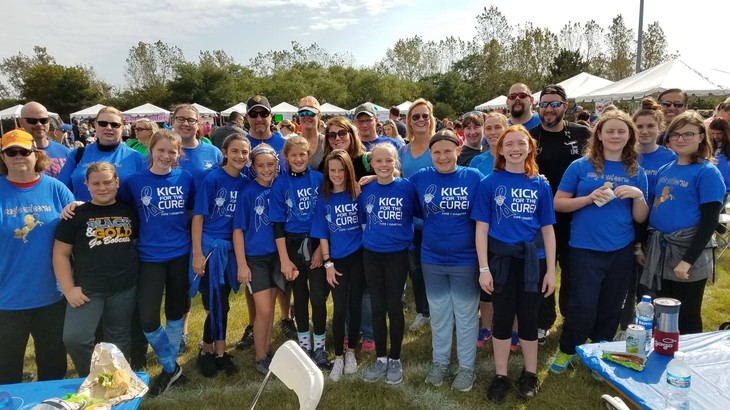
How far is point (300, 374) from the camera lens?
2.19 m

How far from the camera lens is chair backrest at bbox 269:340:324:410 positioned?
2035 millimetres

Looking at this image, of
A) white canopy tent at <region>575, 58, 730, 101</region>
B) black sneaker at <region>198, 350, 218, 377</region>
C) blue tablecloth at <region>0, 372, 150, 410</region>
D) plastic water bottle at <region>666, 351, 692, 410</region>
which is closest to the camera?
plastic water bottle at <region>666, 351, 692, 410</region>

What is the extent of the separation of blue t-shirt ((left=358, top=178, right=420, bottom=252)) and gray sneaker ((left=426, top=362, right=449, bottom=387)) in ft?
3.35

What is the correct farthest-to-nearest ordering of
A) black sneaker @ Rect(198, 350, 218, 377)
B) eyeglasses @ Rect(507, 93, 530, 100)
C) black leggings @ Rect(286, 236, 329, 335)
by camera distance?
eyeglasses @ Rect(507, 93, 530, 100), black sneaker @ Rect(198, 350, 218, 377), black leggings @ Rect(286, 236, 329, 335)

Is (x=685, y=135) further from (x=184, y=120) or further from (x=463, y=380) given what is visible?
(x=184, y=120)

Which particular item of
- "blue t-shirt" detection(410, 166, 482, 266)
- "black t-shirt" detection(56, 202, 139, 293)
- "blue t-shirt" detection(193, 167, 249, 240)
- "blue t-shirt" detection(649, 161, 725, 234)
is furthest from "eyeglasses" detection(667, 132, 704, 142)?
"black t-shirt" detection(56, 202, 139, 293)

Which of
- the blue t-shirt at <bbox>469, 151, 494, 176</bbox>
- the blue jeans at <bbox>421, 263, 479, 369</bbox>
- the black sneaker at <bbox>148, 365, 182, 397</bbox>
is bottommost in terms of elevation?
the black sneaker at <bbox>148, 365, 182, 397</bbox>

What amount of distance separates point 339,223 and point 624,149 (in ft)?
7.46

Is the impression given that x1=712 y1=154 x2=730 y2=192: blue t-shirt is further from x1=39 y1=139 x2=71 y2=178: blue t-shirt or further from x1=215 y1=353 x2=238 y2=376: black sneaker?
x1=39 y1=139 x2=71 y2=178: blue t-shirt

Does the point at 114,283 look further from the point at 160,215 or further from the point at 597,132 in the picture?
the point at 597,132

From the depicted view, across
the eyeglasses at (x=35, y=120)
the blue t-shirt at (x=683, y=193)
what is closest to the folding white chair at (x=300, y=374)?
the blue t-shirt at (x=683, y=193)

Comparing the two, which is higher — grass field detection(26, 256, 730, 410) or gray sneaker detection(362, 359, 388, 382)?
gray sneaker detection(362, 359, 388, 382)

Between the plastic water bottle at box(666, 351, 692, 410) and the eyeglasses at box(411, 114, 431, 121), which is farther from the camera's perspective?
the eyeglasses at box(411, 114, 431, 121)

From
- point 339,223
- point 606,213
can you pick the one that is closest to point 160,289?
point 339,223
